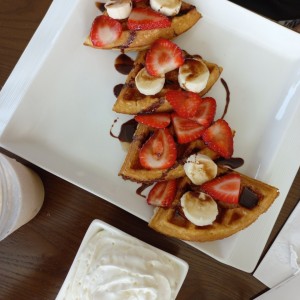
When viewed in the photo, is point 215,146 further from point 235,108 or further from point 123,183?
point 123,183

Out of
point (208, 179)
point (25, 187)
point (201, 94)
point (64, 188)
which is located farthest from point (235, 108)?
point (25, 187)

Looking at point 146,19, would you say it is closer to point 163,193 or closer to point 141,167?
point 141,167

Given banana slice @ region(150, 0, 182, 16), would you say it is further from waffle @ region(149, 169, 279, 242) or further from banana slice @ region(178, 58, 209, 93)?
waffle @ region(149, 169, 279, 242)

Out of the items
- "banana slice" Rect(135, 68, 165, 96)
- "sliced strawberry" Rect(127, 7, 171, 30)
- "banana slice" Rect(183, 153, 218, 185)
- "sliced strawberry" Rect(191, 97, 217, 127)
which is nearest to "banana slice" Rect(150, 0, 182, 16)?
"sliced strawberry" Rect(127, 7, 171, 30)

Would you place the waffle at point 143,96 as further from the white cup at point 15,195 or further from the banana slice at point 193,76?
the white cup at point 15,195

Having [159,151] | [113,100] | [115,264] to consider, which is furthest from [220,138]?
[115,264]

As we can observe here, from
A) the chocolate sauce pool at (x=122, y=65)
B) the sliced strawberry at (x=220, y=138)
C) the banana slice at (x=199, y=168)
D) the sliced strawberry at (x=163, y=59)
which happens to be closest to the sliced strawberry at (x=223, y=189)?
the banana slice at (x=199, y=168)
